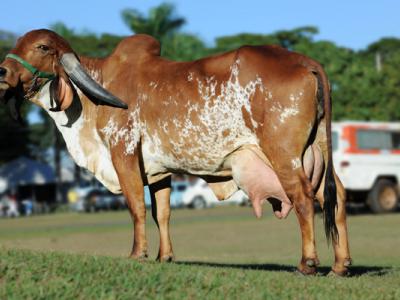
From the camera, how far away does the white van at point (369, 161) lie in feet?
89.3

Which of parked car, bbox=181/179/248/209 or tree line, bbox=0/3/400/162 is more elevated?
tree line, bbox=0/3/400/162

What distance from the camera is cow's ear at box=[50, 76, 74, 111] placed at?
10.1 m

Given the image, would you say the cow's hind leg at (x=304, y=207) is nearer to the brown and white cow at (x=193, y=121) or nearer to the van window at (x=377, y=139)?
the brown and white cow at (x=193, y=121)

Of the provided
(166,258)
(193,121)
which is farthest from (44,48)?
(166,258)

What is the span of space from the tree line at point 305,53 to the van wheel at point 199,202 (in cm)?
934

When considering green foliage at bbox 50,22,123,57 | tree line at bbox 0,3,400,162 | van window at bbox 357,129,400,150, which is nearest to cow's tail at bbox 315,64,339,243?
van window at bbox 357,129,400,150

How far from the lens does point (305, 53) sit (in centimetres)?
6078

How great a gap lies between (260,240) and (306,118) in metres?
12.1

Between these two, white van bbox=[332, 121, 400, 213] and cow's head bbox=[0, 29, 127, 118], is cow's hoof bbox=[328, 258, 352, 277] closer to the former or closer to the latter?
cow's head bbox=[0, 29, 127, 118]

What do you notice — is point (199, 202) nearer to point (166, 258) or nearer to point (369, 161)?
point (369, 161)

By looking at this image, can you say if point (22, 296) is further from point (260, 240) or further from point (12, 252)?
point (260, 240)

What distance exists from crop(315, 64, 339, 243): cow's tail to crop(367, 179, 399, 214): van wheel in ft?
63.9

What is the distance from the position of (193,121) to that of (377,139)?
2019 centimetres

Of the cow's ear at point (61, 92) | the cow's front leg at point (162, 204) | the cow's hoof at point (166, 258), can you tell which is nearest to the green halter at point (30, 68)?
the cow's ear at point (61, 92)
